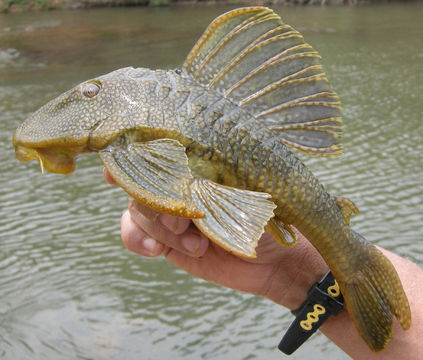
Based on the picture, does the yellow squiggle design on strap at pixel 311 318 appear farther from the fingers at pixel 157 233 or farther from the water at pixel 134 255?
the water at pixel 134 255

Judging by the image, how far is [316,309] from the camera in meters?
2.11

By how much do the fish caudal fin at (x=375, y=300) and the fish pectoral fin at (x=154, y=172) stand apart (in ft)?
2.76

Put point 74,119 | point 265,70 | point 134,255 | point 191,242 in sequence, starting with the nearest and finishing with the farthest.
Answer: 1. point 74,119
2. point 265,70
3. point 191,242
4. point 134,255

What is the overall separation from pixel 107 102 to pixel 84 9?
26227 millimetres

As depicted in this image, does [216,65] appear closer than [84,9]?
Yes

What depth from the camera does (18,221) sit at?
18.3 ft

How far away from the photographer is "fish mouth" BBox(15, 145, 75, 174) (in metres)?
1.74

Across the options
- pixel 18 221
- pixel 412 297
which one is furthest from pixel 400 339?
pixel 18 221

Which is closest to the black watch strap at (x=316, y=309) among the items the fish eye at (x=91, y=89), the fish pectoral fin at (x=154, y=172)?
the fish pectoral fin at (x=154, y=172)

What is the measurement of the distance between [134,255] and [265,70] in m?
3.59

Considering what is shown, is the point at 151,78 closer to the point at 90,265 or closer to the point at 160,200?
the point at 160,200

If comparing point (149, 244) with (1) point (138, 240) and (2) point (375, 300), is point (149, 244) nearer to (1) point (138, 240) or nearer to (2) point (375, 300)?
(1) point (138, 240)

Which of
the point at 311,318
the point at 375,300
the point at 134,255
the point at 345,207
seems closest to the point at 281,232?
the point at 345,207

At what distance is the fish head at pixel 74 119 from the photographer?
5.39 feet
